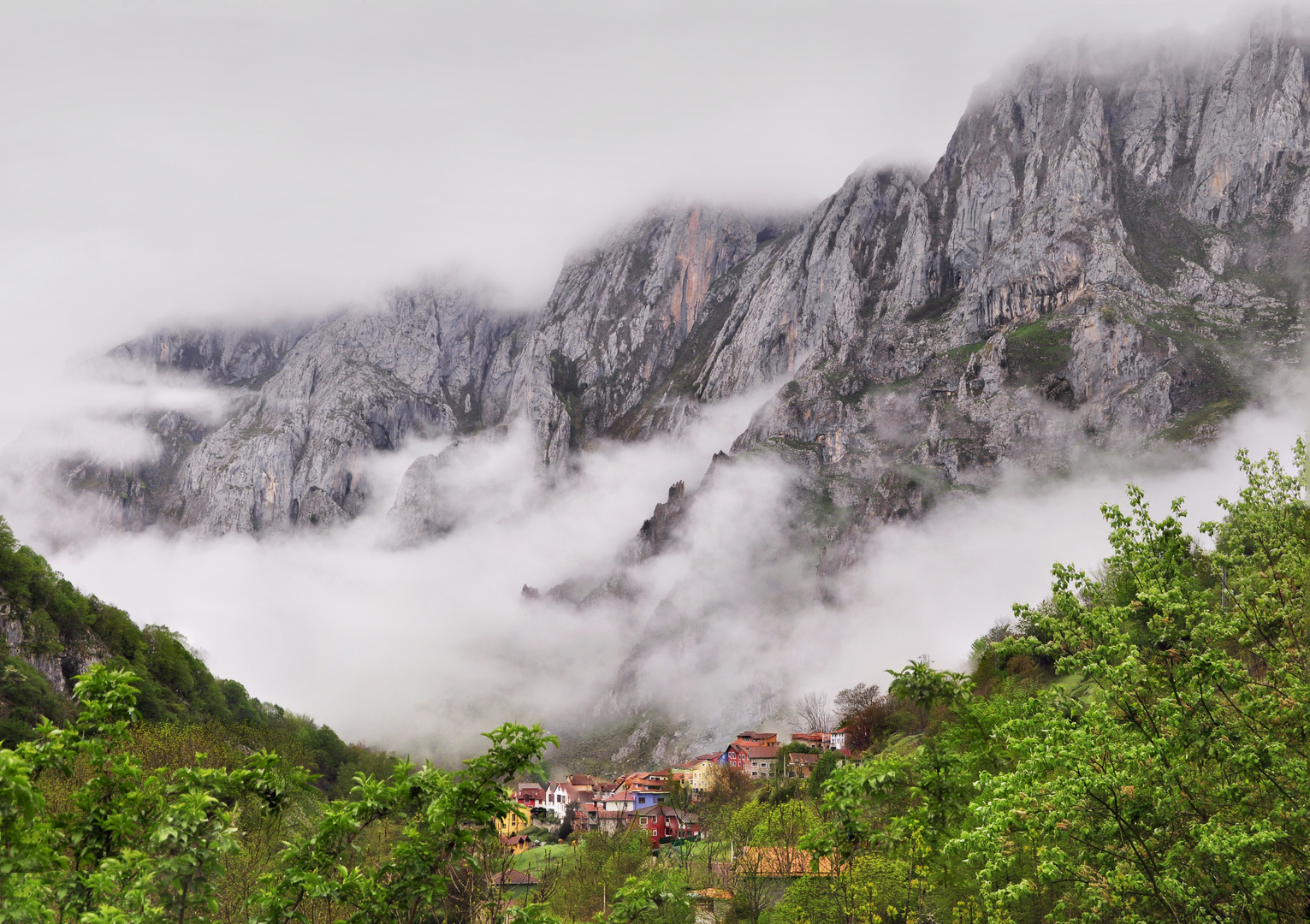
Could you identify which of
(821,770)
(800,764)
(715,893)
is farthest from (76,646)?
(800,764)

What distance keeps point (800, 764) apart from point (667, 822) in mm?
17260

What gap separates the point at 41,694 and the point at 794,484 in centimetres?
16491

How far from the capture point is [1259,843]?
8969 mm

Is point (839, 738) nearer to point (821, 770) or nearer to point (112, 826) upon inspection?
point (821, 770)

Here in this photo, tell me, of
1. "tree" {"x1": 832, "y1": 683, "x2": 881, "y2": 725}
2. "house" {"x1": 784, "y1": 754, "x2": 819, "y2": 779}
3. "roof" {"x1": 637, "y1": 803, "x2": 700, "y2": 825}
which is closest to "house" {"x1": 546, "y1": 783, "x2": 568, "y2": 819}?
"roof" {"x1": 637, "y1": 803, "x2": 700, "y2": 825}

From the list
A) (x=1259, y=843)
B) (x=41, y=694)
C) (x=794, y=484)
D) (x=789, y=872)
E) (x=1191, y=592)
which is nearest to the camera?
(x=1259, y=843)

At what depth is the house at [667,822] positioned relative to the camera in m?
86.5

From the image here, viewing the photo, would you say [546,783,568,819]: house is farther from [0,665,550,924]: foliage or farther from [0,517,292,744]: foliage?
[0,665,550,924]: foliage

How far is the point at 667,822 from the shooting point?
9144 centimetres

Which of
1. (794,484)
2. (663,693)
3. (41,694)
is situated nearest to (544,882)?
(41,694)

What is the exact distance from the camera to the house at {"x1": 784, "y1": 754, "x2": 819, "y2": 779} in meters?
86.4

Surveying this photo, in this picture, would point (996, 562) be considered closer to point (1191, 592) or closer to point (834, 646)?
point (834, 646)

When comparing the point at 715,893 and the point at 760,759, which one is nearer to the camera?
the point at 715,893

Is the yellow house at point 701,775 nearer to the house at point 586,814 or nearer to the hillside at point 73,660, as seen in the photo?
the house at point 586,814
